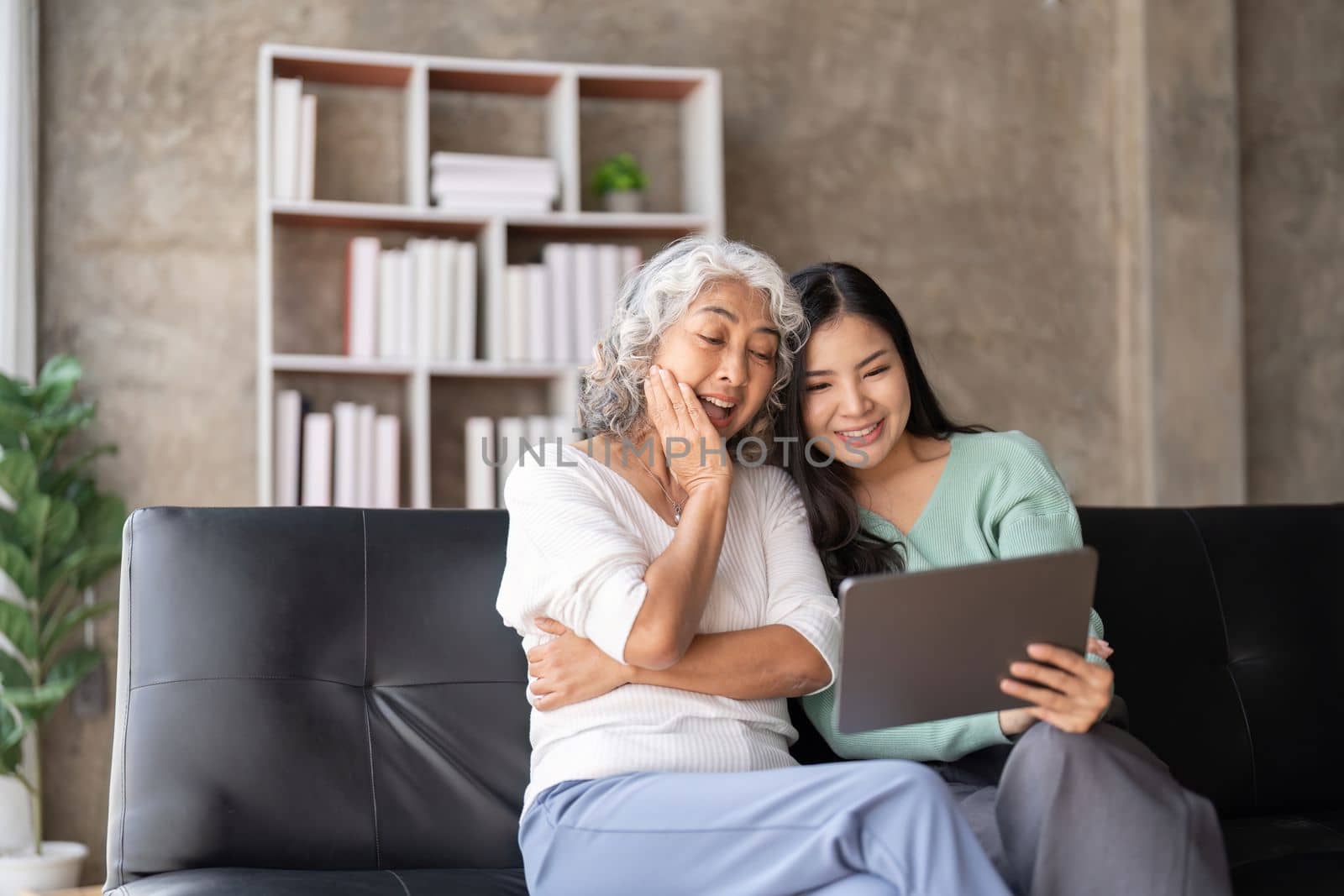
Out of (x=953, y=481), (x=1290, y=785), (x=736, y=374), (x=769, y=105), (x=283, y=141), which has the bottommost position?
(x=1290, y=785)

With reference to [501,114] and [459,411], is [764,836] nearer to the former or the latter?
[459,411]

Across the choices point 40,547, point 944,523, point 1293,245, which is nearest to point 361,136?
point 40,547

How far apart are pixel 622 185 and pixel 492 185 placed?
1.23ft

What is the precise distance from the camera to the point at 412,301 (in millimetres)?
3521

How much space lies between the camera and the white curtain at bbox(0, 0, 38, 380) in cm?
339

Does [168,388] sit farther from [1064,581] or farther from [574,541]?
[1064,581]

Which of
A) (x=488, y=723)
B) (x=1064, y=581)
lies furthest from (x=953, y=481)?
(x=488, y=723)

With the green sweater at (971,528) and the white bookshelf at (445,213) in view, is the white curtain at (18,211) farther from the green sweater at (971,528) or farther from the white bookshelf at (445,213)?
the green sweater at (971,528)

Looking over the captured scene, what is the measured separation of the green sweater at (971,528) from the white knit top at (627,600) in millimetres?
146

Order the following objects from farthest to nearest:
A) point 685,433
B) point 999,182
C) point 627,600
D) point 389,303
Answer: point 999,182 < point 389,303 < point 685,433 < point 627,600

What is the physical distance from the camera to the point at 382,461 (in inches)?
137

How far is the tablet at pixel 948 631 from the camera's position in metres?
1.43

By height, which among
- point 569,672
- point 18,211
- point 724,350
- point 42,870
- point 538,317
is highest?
point 18,211

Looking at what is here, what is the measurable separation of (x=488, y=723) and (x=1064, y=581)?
956mm
